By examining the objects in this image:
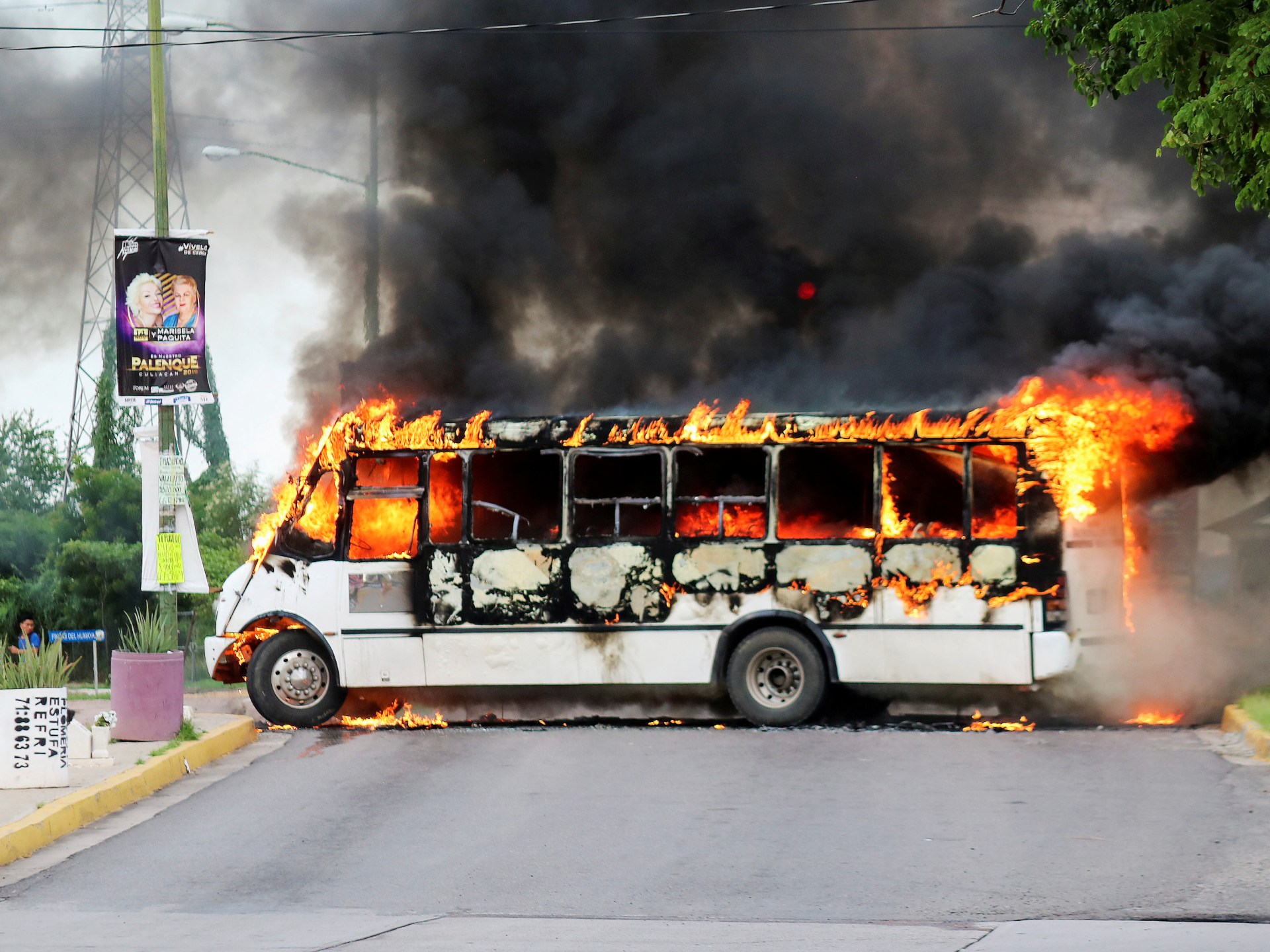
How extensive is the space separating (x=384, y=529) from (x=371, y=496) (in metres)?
0.29

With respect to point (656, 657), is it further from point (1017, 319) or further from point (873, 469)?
point (1017, 319)

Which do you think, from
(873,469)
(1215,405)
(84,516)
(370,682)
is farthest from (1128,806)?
(84,516)

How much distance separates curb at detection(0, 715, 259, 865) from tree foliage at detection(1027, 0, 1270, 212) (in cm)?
660

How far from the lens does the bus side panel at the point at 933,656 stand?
11805 mm

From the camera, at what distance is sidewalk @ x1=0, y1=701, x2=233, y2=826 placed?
27.3 ft

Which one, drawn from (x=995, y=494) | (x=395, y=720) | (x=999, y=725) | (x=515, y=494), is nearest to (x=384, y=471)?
(x=515, y=494)

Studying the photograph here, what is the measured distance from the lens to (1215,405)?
1257 centimetres

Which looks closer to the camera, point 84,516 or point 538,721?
point 538,721

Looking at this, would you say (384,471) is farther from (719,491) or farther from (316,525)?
(719,491)

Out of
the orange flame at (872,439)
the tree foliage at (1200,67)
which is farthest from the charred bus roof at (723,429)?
the tree foliage at (1200,67)

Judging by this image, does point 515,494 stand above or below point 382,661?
above

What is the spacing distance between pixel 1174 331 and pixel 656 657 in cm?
496

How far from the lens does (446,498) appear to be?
1276 cm

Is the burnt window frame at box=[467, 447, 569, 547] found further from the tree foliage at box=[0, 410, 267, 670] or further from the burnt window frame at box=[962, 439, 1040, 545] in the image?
the tree foliage at box=[0, 410, 267, 670]
